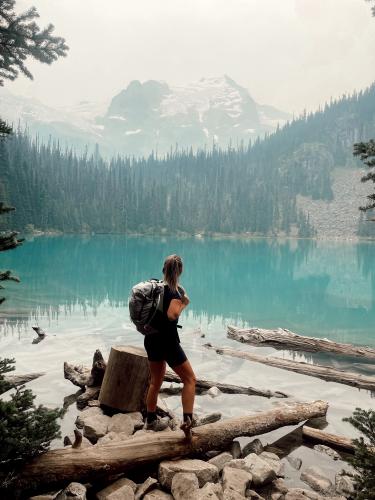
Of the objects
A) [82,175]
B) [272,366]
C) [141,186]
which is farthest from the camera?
[141,186]

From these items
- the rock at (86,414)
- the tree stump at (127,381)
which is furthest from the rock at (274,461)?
the rock at (86,414)

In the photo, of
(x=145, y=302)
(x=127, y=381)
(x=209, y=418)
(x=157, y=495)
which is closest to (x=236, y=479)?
(x=157, y=495)

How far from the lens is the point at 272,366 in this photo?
13977mm

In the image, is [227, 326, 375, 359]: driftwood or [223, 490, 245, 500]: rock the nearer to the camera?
[223, 490, 245, 500]: rock

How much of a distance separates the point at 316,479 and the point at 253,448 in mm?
1217

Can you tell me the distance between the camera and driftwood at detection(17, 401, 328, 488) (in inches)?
207

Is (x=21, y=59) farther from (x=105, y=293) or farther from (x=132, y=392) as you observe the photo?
(x=105, y=293)

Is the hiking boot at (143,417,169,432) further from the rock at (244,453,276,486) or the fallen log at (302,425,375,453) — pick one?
the fallen log at (302,425,375,453)

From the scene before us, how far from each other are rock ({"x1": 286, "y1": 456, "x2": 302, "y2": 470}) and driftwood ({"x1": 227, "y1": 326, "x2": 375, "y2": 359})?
362 inches

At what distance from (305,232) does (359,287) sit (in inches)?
5886

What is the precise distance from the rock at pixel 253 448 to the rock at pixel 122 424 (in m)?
2.05

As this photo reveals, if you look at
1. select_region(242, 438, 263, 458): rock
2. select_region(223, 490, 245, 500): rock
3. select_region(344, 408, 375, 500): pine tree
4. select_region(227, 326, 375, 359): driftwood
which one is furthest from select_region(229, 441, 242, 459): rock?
select_region(227, 326, 375, 359): driftwood

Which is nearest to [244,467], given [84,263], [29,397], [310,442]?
[310,442]

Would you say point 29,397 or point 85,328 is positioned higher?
point 29,397
